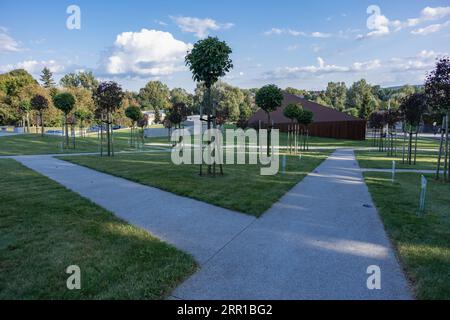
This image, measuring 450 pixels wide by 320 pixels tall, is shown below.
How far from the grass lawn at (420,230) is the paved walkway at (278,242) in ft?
0.65

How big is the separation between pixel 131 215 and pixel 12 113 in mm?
53596

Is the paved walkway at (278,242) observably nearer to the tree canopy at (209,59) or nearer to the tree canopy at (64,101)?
the tree canopy at (209,59)

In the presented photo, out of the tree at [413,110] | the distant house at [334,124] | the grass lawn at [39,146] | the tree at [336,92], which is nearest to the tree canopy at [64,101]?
the grass lawn at [39,146]

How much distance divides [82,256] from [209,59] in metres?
6.88

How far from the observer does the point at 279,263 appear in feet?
12.1

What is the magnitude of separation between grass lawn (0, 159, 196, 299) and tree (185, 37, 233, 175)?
17.6 ft

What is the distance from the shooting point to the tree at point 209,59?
28.6 ft

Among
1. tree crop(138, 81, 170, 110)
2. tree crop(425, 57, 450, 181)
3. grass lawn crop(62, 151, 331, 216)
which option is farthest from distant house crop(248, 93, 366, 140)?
tree crop(138, 81, 170, 110)

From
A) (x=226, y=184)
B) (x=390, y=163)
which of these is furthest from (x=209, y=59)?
(x=390, y=163)

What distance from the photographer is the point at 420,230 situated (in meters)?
4.90

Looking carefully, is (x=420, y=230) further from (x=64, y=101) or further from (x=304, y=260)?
(x=64, y=101)

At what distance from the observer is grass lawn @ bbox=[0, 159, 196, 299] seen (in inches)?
119

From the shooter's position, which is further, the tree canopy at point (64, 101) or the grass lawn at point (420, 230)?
the tree canopy at point (64, 101)
